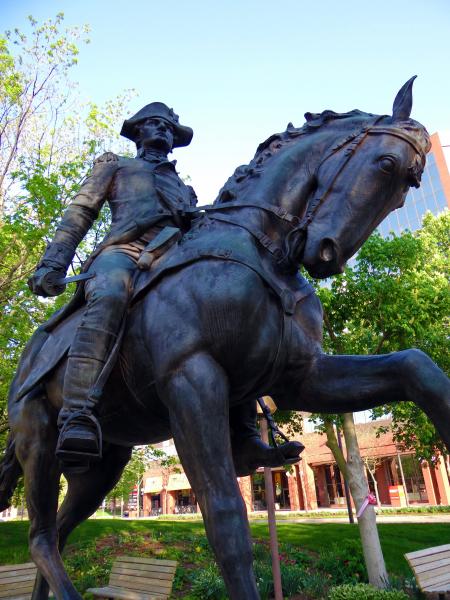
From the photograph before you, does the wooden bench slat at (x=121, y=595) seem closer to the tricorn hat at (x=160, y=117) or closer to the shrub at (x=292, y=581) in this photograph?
the shrub at (x=292, y=581)

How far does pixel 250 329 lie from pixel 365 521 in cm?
1038

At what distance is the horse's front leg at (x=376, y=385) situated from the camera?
231cm

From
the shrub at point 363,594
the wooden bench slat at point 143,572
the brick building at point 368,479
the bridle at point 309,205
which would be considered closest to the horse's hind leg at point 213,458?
the bridle at point 309,205

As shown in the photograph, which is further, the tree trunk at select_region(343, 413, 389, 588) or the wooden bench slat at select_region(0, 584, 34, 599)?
the tree trunk at select_region(343, 413, 389, 588)

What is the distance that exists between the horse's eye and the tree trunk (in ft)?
33.4

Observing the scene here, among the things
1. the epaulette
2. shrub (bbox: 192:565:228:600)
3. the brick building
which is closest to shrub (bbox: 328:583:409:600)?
shrub (bbox: 192:565:228:600)

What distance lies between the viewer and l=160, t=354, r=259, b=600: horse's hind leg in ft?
7.29

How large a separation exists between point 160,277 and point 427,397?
4.82 feet

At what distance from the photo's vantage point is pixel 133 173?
3512mm

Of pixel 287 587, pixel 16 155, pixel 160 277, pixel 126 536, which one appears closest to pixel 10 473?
pixel 160 277

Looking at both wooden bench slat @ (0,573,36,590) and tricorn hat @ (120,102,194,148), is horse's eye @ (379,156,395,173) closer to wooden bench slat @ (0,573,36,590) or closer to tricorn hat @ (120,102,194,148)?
tricorn hat @ (120,102,194,148)

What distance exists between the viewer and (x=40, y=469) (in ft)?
10.5

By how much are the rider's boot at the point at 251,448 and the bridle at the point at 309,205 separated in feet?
3.03

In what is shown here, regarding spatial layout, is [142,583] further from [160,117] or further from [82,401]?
[160,117]
